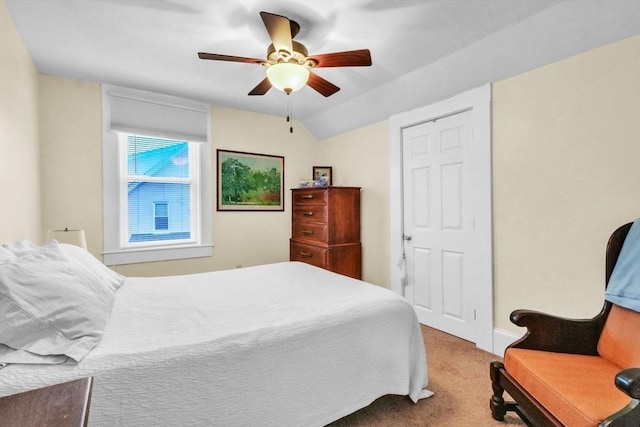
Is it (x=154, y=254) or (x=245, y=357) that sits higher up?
(x=154, y=254)

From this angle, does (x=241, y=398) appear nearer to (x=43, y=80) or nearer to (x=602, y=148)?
(x=602, y=148)

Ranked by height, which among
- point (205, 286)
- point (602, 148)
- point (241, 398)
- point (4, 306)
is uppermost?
point (602, 148)

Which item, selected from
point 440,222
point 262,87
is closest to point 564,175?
point 440,222

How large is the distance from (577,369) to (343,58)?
2.12m

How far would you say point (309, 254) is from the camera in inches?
148

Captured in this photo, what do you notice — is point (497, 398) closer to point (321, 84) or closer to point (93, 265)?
point (321, 84)

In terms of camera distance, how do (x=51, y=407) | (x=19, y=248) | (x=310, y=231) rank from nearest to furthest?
1. (x=51, y=407)
2. (x=19, y=248)
3. (x=310, y=231)

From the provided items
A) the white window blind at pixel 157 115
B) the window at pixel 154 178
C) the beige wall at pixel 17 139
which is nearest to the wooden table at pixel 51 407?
the beige wall at pixel 17 139

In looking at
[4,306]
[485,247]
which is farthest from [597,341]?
[4,306]

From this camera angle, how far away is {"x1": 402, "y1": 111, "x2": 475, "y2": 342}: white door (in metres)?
2.71

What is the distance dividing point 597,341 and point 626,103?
143cm

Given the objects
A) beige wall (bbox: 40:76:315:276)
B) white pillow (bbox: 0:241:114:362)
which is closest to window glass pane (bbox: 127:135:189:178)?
beige wall (bbox: 40:76:315:276)

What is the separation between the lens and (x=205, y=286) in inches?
82.0

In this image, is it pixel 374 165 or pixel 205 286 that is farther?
pixel 374 165
